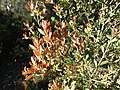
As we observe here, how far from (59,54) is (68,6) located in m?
0.88

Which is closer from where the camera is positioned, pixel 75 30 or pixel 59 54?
pixel 59 54

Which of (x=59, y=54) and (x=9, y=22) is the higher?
(x=9, y=22)

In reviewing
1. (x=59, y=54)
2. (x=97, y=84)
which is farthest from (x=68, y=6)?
(x=97, y=84)

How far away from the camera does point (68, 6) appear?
3027 millimetres

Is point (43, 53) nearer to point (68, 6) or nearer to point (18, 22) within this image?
point (68, 6)

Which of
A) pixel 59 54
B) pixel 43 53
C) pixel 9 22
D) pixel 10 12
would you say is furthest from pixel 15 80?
pixel 43 53

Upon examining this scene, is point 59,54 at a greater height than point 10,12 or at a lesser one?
lesser

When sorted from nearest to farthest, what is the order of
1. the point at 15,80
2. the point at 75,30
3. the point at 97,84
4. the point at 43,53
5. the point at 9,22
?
the point at 43,53, the point at 97,84, the point at 75,30, the point at 15,80, the point at 9,22

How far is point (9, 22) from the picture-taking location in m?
6.69

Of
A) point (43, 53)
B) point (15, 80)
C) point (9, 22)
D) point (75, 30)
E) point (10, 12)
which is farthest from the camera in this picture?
point (10, 12)

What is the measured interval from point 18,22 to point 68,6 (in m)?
4.01

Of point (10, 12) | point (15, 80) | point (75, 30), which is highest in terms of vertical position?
point (10, 12)

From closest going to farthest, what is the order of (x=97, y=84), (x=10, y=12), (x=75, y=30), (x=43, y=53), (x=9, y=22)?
(x=43, y=53)
(x=97, y=84)
(x=75, y=30)
(x=9, y=22)
(x=10, y=12)

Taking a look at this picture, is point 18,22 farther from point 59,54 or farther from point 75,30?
point 59,54
